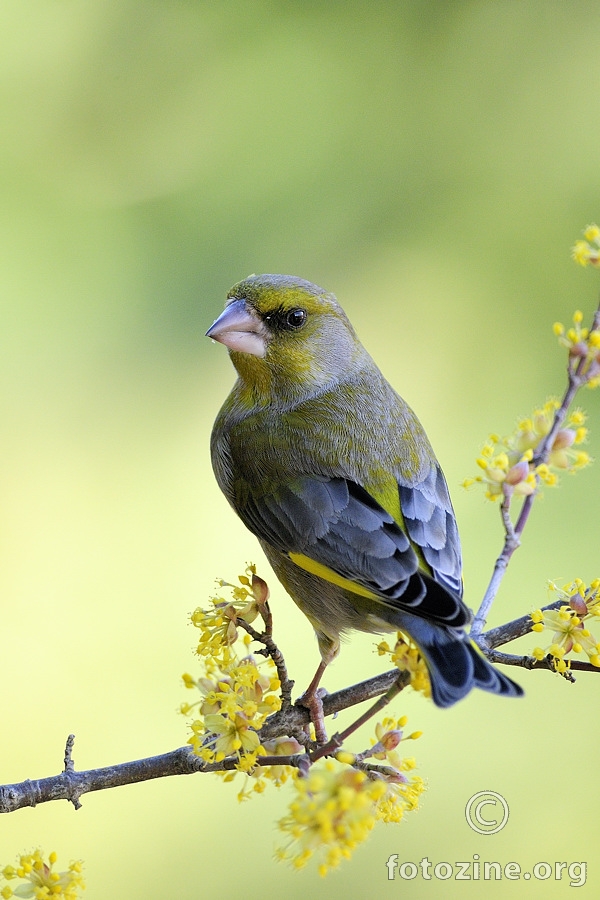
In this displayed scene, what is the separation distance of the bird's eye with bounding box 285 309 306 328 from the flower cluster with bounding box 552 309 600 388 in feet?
2.27

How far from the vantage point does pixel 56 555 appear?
12.3 feet

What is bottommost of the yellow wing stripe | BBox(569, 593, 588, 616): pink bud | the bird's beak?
BBox(569, 593, 588, 616): pink bud

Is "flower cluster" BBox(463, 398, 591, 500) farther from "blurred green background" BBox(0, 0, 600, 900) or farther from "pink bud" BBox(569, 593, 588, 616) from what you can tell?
"blurred green background" BBox(0, 0, 600, 900)

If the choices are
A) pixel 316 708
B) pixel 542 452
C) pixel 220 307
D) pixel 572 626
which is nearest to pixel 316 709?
pixel 316 708

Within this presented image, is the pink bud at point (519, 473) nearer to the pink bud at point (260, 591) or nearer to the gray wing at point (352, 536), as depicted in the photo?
the gray wing at point (352, 536)

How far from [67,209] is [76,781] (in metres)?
3.52

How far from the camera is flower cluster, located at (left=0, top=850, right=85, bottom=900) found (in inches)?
49.9

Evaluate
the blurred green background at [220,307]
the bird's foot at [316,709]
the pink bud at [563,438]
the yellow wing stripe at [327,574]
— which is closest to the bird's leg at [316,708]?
→ the bird's foot at [316,709]

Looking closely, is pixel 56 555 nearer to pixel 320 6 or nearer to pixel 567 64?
pixel 320 6

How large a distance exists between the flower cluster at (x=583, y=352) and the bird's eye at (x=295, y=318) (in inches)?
27.2

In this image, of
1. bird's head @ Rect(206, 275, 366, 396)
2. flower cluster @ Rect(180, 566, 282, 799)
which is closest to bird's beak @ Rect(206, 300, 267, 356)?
Result: bird's head @ Rect(206, 275, 366, 396)

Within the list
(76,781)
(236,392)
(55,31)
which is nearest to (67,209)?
(55,31)

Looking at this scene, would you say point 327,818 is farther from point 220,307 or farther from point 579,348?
point 220,307

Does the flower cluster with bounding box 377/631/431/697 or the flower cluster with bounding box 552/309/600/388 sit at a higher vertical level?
the flower cluster with bounding box 552/309/600/388
